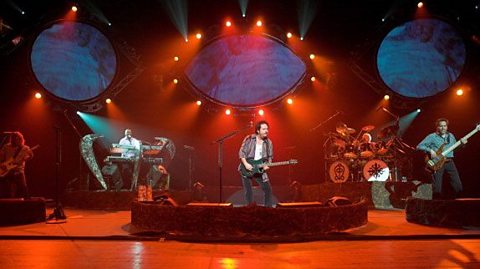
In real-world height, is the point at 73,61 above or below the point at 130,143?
above

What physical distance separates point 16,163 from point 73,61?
3.68m

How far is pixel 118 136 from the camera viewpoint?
12695 mm

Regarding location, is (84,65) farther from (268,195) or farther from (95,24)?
(268,195)

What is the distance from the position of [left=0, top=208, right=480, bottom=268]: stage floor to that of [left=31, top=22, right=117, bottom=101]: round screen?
581cm

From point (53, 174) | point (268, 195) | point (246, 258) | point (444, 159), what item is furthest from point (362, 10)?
point (53, 174)

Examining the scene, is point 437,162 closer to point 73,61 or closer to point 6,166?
point 6,166

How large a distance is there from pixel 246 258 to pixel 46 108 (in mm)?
9597

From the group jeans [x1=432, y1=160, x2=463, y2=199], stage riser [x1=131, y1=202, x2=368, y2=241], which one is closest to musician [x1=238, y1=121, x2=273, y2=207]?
stage riser [x1=131, y1=202, x2=368, y2=241]

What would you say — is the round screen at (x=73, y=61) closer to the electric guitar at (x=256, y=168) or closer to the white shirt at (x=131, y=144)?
the white shirt at (x=131, y=144)

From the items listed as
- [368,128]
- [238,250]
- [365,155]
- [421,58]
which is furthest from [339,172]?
[238,250]

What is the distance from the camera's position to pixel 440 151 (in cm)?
831

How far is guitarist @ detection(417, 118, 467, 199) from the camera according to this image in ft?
27.1

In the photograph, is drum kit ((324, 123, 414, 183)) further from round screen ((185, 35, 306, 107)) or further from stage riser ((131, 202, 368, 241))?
stage riser ((131, 202, 368, 241))

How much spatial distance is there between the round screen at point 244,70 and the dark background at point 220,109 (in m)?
0.46
